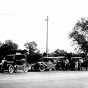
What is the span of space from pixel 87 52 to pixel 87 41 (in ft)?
10.00

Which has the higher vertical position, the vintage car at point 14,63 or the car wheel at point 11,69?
the vintage car at point 14,63

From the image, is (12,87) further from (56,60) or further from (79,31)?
(79,31)

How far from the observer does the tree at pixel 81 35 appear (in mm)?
76000

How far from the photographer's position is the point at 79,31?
81062mm

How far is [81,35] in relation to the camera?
262 ft

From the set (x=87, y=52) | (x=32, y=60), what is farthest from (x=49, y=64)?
(x=87, y=52)

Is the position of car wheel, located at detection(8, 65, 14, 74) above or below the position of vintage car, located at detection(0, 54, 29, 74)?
below

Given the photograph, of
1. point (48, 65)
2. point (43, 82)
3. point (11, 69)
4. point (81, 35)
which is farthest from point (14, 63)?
point (81, 35)

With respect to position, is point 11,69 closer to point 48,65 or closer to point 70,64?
point 48,65

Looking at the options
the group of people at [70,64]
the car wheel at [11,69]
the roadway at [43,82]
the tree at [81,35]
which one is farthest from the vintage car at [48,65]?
the tree at [81,35]

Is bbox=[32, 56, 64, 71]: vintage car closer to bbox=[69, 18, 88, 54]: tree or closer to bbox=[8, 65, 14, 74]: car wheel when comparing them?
bbox=[8, 65, 14, 74]: car wheel

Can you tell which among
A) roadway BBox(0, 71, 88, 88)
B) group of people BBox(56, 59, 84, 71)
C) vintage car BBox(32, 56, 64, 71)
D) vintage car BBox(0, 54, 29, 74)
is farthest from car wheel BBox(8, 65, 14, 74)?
group of people BBox(56, 59, 84, 71)

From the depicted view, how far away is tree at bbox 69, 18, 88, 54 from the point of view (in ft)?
249

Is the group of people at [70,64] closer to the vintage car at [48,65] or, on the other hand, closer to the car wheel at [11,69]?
the vintage car at [48,65]
